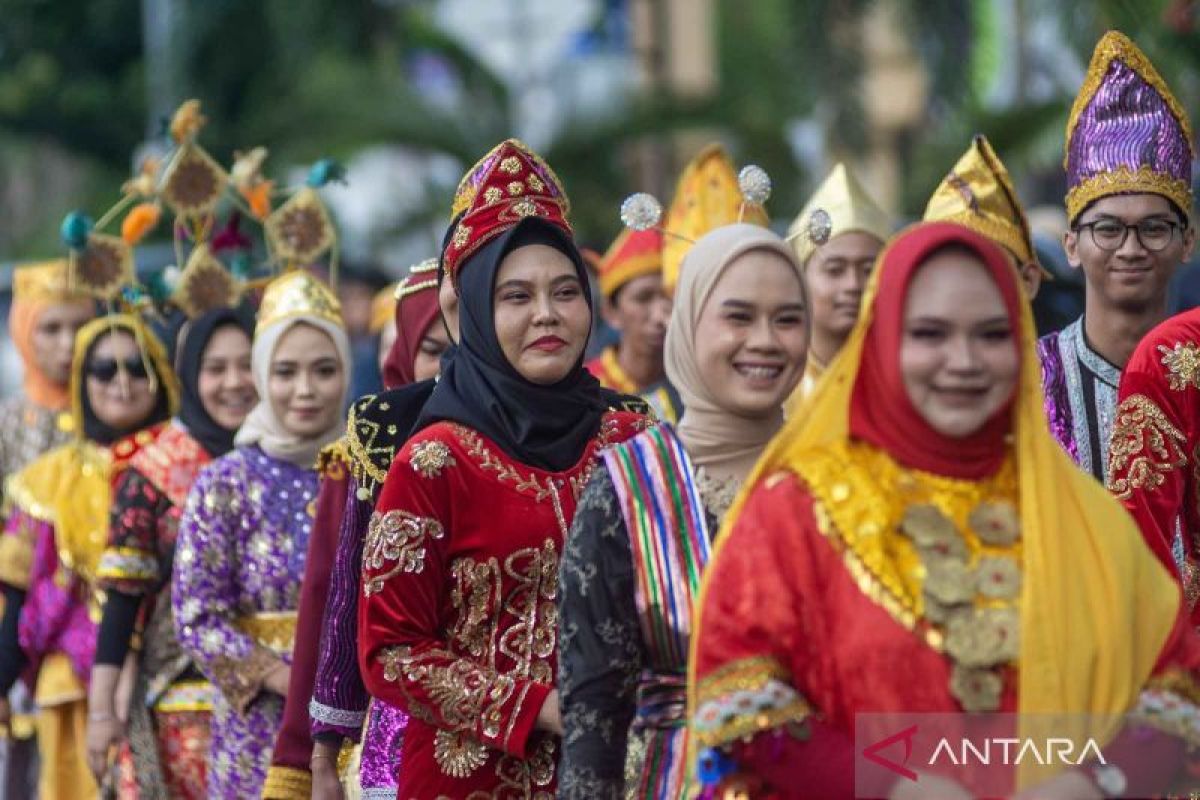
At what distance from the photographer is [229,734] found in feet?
22.7

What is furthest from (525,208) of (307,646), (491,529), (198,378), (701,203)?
(701,203)

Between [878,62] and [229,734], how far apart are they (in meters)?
24.8

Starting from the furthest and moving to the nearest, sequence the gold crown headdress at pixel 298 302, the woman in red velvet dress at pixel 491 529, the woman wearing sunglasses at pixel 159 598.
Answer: the woman wearing sunglasses at pixel 159 598 < the gold crown headdress at pixel 298 302 < the woman in red velvet dress at pixel 491 529

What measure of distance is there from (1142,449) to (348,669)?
1873 millimetres

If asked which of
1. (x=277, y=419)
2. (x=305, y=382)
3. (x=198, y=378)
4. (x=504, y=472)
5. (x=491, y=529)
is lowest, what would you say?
(x=491, y=529)

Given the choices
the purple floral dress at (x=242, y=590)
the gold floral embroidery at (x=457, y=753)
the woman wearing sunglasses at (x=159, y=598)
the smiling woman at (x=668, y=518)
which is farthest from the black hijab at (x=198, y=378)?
the smiling woman at (x=668, y=518)

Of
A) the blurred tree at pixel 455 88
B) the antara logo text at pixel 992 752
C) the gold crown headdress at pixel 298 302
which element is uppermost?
the blurred tree at pixel 455 88

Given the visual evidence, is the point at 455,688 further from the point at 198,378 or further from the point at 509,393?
the point at 198,378

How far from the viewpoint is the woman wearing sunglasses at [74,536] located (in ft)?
27.8

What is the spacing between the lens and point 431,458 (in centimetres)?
501

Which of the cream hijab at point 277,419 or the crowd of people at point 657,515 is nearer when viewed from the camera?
the crowd of people at point 657,515

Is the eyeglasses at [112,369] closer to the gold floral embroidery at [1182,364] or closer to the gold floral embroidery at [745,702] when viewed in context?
the gold floral embroidery at [1182,364]

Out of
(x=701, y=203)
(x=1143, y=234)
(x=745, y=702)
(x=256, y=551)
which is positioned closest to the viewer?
(x=745, y=702)

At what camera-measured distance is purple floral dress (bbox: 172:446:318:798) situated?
676cm
